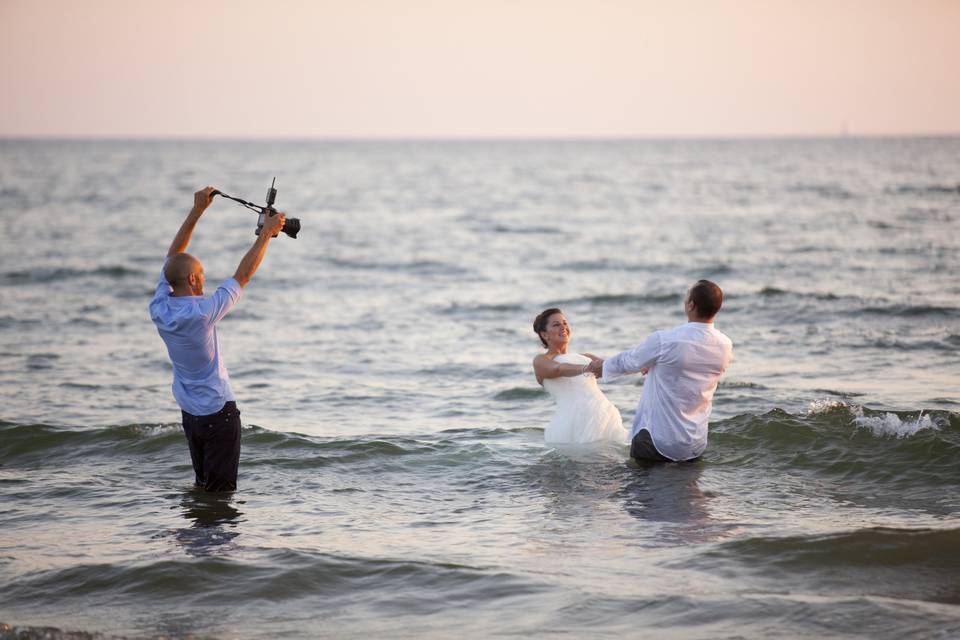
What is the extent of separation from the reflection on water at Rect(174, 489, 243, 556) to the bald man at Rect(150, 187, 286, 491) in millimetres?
350

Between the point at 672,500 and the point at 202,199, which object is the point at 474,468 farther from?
the point at 202,199

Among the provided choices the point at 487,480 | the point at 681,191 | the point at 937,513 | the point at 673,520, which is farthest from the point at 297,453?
the point at 681,191

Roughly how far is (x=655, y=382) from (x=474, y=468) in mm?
2077

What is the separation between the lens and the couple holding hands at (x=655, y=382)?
25.0ft

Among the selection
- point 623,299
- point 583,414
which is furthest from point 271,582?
point 623,299

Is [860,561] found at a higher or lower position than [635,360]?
lower

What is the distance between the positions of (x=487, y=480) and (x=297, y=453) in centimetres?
208

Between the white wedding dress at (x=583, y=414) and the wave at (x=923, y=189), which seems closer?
the white wedding dress at (x=583, y=414)

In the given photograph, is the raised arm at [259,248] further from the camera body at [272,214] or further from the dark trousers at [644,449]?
the dark trousers at [644,449]

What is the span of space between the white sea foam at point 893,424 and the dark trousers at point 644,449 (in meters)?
2.51

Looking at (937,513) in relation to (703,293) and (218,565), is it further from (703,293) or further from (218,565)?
(218,565)

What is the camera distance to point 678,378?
780cm

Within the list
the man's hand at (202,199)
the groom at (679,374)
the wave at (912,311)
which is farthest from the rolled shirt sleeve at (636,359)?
the wave at (912,311)

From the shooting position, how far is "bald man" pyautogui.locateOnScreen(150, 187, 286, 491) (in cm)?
654
